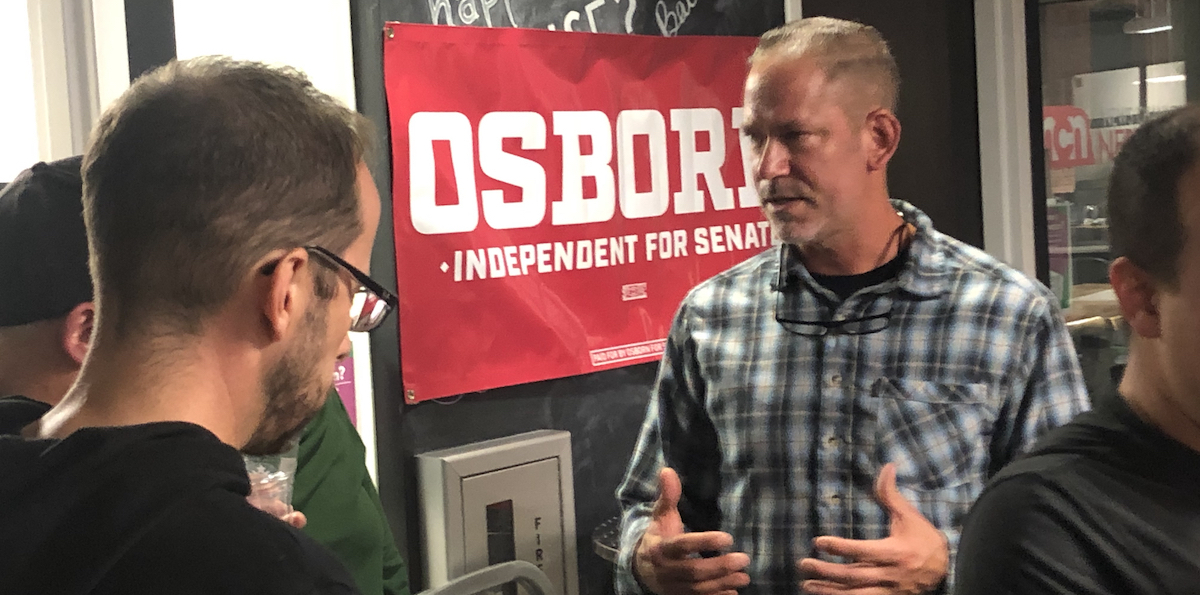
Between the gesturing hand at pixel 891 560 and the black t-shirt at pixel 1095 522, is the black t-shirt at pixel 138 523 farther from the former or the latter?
the gesturing hand at pixel 891 560

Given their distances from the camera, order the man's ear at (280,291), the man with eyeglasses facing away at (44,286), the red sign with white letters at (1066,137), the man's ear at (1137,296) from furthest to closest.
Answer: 1. the red sign with white letters at (1066,137)
2. the man with eyeglasses facing away at (44,286)
3. the man's ear at (1137,296)
4. the man's ear at (280,291)

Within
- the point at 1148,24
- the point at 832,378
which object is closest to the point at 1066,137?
the point at 1148,24

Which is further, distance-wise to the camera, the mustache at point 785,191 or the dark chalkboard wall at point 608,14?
the dark chalkboard wall at point 608,14

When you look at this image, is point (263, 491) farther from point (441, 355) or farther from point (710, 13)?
point (710, 13)

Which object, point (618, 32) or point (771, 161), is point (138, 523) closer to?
point (771, 161)

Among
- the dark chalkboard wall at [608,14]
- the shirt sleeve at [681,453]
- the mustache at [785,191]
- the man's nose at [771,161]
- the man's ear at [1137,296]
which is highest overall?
the dark chalkboard wall at [608,14]

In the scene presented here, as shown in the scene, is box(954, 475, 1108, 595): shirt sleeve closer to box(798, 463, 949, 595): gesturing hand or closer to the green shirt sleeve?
box(798, 463, 949, 595): gesturing hand

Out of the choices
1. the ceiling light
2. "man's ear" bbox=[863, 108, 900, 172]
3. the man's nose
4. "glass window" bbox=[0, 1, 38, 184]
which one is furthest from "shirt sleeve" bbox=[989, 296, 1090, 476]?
the ceiling light

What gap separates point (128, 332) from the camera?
932 mm

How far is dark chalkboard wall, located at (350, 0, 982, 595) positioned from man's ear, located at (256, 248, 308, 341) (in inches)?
27.1

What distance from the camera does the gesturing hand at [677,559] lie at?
1556 mm

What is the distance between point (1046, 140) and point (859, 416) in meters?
Answer: 2.44

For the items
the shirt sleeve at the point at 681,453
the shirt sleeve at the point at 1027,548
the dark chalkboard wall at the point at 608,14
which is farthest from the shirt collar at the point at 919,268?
the dark chalkboard wall at the point at 608,14

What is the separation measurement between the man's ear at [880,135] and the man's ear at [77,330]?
126 cm
